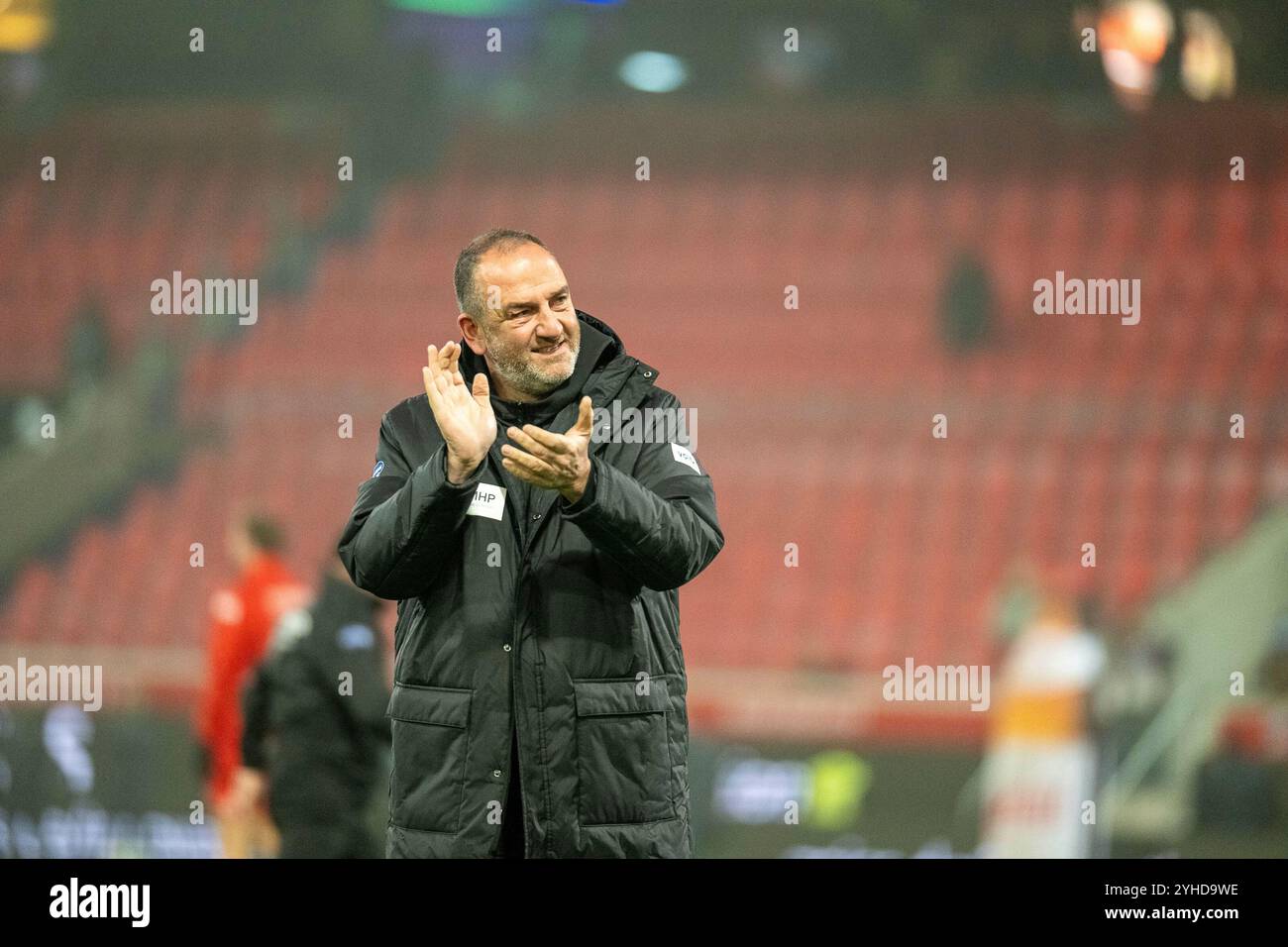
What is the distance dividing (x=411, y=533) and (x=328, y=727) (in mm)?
1589

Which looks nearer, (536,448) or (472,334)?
(536,448)

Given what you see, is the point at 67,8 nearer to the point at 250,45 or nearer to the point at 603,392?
the point at 250,45

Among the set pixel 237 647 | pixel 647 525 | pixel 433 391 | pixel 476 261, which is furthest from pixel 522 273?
pixel 237 647

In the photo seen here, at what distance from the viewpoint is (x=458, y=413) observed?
1.94 metres

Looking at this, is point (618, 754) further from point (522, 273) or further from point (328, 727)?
point (328, 727)

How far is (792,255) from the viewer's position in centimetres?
712

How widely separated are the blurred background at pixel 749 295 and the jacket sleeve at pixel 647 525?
3.46 metres

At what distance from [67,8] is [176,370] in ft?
6.39

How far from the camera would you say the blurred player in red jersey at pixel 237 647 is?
412 centimetres

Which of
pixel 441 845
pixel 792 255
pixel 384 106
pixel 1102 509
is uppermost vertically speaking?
pixel 384 106

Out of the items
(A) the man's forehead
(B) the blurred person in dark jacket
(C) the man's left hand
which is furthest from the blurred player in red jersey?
(C) the man's left hand

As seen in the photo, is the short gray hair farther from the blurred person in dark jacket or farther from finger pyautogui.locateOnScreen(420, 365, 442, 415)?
the blurred person in dark jacket

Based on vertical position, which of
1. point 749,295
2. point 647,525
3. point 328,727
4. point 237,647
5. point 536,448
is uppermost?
point 749,295
